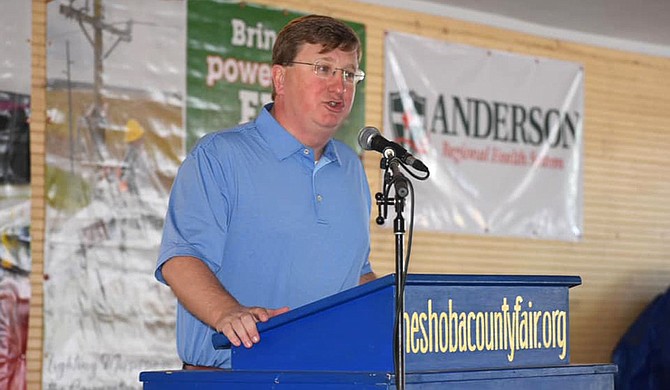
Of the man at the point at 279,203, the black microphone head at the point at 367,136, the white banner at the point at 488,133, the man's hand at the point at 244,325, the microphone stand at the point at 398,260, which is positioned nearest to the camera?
the microphone stand at the point at 398,260

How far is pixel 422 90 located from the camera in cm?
793

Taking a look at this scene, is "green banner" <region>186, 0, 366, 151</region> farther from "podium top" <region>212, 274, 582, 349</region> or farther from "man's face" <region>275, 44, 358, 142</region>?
"podium top" <region>212, 274, 582, 349</region>

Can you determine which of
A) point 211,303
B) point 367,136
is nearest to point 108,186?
point 211,303

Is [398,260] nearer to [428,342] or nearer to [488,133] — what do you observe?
[428,342]

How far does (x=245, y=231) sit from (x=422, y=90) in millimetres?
4902

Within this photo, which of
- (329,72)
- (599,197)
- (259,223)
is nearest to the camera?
(259,223)

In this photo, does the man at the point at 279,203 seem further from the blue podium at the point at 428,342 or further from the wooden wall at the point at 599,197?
the wooden wall at the point at 599,197

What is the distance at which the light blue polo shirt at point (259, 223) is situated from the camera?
10.2 ft

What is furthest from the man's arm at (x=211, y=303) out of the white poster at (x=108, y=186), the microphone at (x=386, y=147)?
the white poster at (x=108, y=186)

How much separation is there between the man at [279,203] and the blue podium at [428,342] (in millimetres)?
427

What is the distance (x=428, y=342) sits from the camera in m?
2.42

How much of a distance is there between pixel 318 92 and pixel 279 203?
361 millimetres

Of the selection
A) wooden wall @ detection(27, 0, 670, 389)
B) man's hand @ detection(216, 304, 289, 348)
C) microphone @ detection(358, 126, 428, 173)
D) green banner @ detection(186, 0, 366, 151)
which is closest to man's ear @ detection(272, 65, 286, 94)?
microphone @ detection(358, 126, 428, 173)

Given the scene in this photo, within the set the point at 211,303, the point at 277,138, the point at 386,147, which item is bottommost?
the point at 211,303
